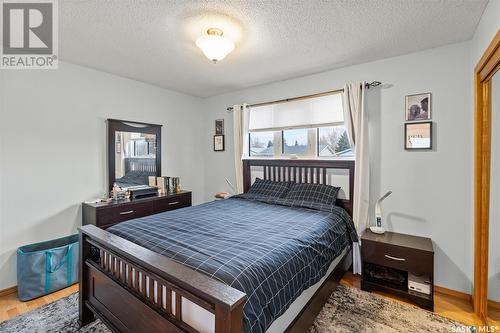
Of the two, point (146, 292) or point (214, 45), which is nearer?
Result: point (146, 292)

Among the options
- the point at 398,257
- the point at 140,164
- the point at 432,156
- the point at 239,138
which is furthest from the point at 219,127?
the point at 398,257

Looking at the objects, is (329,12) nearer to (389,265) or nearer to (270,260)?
(270,260)

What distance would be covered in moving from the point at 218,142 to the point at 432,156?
3.11 metres

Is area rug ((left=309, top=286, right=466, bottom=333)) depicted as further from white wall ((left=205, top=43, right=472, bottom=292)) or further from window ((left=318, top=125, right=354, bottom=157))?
window ((left=318, top=125, right=354, bottom=157))

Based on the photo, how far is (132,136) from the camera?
3.48 meters

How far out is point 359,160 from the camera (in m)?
2.80

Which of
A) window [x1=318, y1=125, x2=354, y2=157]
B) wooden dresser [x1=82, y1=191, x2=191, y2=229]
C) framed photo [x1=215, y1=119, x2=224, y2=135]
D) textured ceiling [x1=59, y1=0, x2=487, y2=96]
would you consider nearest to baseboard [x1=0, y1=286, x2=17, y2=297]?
wooden dresser [x1=82, y1=191, x2=191, y2=229]

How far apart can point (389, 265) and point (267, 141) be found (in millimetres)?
2295

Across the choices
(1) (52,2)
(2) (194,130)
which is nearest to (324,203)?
(2) (194,130)

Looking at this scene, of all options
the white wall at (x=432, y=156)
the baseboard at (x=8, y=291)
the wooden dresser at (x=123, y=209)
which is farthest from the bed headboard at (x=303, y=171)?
the baseboard at (x=8, y=291)

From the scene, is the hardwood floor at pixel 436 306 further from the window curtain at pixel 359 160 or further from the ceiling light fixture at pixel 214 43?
the ceiling light fixture at pixel 214 43

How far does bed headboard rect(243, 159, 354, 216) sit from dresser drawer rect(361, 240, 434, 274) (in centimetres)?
59

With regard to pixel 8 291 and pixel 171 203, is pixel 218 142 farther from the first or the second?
pixel 8 291

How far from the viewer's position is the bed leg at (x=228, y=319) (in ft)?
3.12
